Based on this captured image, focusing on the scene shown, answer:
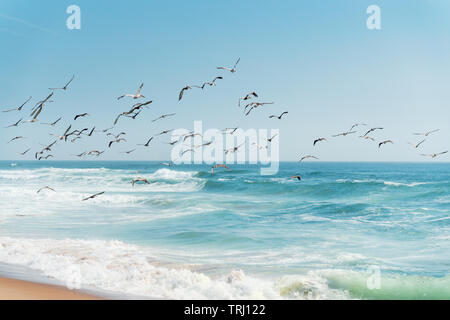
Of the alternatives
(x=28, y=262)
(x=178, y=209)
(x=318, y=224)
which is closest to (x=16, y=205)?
Answer: (x=178, y=209)

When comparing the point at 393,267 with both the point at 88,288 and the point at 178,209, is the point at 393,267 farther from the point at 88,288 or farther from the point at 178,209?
the point at 178,209

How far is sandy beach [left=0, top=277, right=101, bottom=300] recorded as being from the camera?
6512 mm

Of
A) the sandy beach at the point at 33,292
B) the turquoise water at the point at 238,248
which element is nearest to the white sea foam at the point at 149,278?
the turquoise water at the point at 238,248

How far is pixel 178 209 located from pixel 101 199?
254 inches

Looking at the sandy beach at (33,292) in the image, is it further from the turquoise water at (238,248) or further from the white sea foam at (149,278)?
the turquoise water at (238,248)

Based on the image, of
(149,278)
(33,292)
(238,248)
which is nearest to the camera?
(33,292)

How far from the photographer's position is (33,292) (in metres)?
6.80

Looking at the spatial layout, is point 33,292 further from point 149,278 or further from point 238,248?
point 238,248

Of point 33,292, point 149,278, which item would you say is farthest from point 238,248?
point 33,292

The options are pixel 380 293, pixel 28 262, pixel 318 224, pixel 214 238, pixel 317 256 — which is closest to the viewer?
pixel 380 293

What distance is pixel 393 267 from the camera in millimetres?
10211

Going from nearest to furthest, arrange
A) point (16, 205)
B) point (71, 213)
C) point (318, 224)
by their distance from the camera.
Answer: point (318, 224)
point (71, 213)
point (16, 205)

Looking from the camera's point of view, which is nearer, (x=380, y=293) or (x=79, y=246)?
(x=380, y=293)

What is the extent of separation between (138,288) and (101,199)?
1884 cm
